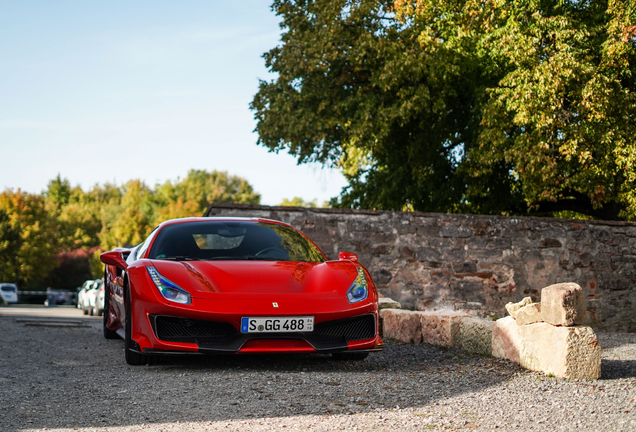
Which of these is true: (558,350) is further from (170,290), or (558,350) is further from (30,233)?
(30,233)

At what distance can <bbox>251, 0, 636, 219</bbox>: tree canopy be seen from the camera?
1459 centimetres

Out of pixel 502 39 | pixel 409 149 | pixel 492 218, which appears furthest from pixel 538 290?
pixel 409 149

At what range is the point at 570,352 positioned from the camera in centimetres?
490

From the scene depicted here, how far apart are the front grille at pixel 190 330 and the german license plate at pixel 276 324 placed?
119 mm

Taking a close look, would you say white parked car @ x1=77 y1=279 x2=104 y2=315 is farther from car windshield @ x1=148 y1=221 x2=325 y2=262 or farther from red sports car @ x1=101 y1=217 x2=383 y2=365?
red sports car @ x1=101 y1=217 x2=383 y2=365

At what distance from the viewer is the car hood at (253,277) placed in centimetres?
523

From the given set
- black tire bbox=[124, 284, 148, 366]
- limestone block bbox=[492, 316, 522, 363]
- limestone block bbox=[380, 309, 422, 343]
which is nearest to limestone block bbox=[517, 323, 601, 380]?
limestone block bbox=[492, 316, 522, 363]

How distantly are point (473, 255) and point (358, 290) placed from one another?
20.0ft

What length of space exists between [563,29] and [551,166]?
3.04 m

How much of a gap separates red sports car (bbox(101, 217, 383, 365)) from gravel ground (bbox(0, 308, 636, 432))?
0.22m

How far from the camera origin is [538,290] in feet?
37.5

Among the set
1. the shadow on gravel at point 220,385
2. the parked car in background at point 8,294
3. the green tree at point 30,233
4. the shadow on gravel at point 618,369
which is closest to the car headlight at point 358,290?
the shadow on gravel at point 220,385

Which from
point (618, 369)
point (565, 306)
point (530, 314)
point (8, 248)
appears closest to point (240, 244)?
point (530, 314)

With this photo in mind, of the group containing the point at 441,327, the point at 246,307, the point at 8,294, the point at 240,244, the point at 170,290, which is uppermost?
the point at 240,244
